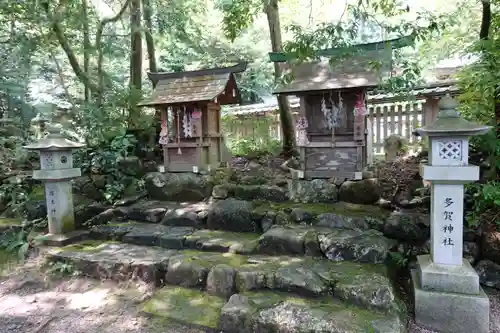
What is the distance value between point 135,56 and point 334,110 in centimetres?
573

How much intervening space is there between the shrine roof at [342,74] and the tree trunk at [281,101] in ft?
6.75

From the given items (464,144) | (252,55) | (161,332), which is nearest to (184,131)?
(161,332)

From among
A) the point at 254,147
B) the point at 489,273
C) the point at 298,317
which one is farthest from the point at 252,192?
Answer: the point at 489,273

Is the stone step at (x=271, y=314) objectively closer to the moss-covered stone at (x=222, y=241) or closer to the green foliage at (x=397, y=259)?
the green foliage at (x=397, y=259)

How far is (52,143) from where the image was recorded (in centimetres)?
560

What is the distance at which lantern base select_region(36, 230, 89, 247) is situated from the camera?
18.3ft

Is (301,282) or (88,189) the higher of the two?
(88,189)

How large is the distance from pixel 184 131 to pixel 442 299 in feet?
17.5

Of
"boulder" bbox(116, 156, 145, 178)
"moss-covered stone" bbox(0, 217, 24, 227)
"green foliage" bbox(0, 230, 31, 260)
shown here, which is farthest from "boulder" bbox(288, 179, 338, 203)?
"moss-covered stone" bbox(0, 217, 24, 227)

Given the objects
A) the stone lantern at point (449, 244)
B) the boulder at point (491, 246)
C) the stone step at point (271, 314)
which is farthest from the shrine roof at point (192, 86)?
the boulder at point (491, 246)

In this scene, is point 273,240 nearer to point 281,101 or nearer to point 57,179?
point 57,179

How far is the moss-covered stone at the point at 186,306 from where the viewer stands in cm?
366

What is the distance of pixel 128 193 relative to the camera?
7289 mm

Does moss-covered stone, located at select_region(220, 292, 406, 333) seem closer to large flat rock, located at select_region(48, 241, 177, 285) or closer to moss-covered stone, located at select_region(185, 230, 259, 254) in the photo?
moss-covered stone, located at select_region(185, 230, 259, 254)
